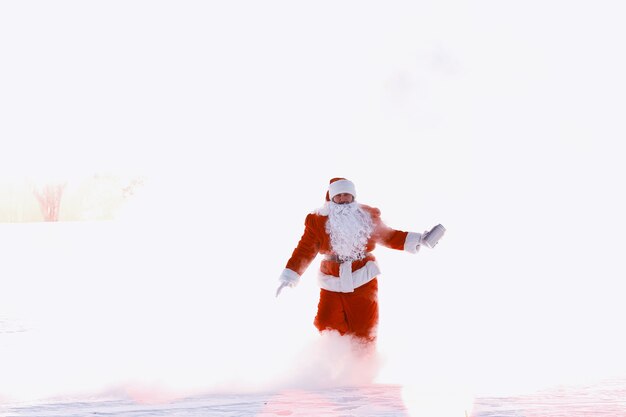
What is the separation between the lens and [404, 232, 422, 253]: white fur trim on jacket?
19.5ft

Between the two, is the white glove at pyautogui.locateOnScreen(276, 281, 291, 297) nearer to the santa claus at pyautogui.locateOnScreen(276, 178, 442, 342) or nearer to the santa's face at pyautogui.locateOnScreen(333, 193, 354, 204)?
the santa claus at pyautogui.locateOnScreen(276, 178, 442, 342)

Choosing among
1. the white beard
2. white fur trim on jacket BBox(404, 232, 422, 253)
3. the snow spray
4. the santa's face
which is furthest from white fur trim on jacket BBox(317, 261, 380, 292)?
the santa's face

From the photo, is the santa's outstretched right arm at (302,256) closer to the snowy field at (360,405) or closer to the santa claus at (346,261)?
the santa claus at (346,261)

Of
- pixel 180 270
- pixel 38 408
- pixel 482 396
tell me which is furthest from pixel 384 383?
pixel 180 270

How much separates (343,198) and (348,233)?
414 mm

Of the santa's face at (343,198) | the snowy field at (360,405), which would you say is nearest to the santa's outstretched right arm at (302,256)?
the santa's face at (343,198)

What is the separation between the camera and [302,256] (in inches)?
235

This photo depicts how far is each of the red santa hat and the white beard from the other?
0.76 ft

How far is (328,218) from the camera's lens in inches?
235

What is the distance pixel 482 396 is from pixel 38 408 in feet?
9.69

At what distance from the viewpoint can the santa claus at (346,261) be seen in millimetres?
5809

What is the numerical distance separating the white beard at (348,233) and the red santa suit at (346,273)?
18 mm

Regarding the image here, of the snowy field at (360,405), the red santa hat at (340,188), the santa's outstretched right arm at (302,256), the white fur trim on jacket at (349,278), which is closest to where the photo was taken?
the snowy field at (360,405)

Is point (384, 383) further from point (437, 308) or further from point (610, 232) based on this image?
point (610, 232)
